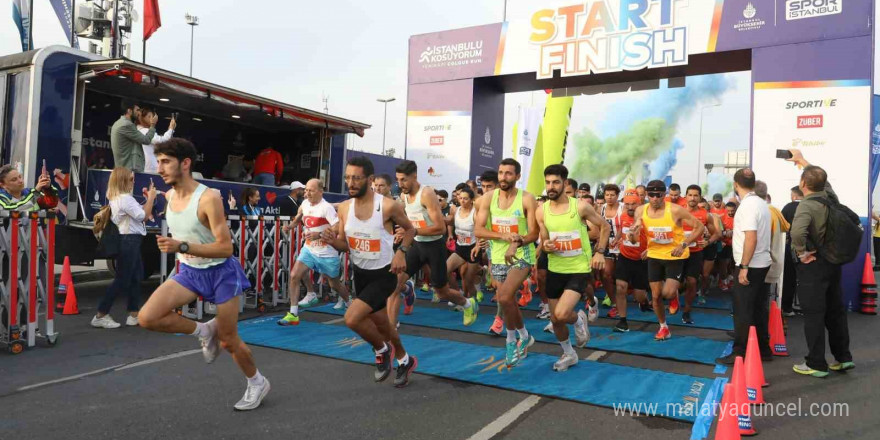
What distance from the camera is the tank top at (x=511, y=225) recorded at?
5664 mm

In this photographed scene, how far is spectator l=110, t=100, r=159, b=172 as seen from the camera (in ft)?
27.2

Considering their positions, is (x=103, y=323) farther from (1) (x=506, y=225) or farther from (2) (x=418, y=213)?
(1) (x=506, y=225)

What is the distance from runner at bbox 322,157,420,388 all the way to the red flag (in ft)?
55.4

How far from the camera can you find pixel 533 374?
5305 mm

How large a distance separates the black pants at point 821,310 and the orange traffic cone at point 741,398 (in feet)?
6.38

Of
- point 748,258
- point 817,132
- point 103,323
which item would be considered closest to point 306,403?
point 103,323

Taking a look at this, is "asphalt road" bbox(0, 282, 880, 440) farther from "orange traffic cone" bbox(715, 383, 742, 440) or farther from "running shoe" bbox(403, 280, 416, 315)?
"running shoe" bbox(403, 280, 416, 315)

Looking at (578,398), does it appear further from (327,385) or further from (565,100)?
(565,100)

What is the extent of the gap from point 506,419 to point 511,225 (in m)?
2.11

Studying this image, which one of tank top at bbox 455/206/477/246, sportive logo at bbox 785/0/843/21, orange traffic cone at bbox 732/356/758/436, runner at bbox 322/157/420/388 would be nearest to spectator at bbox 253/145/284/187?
tank top at bbox 455/206/477/246

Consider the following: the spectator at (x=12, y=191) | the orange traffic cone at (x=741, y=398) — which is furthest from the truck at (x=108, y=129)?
the orange traffic cone at (x=741, y=398)

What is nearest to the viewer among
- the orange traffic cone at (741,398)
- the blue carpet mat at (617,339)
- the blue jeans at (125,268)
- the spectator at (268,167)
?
the orange traffic cone at (741,398)

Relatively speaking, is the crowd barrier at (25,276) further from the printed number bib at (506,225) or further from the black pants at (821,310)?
the black pants at (821,310)

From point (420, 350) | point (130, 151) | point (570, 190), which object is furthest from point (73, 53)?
point (570, 190)
